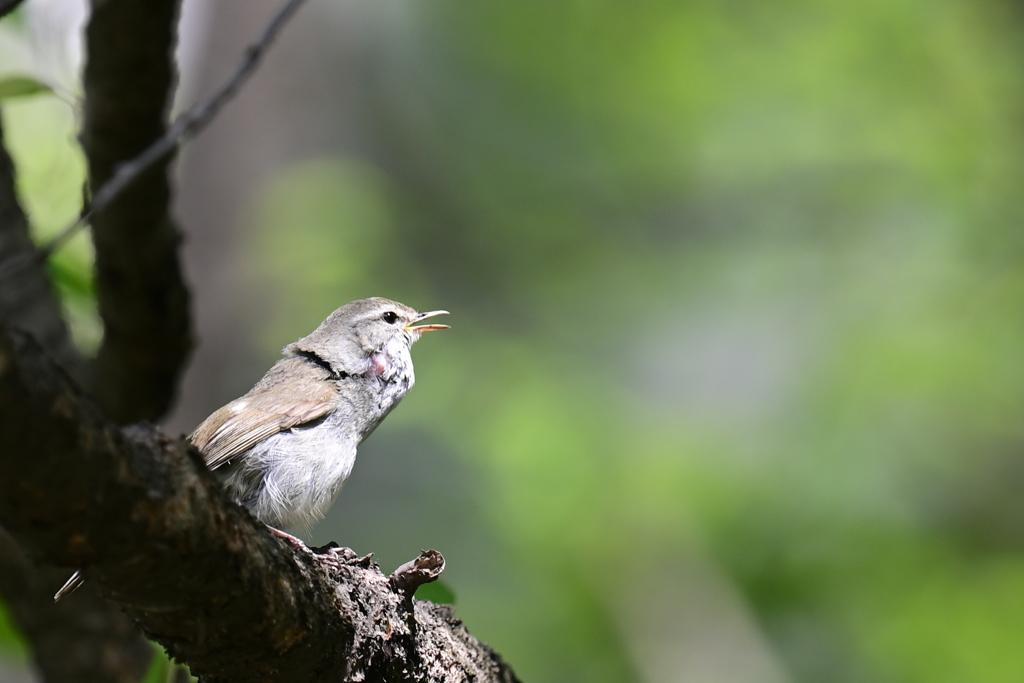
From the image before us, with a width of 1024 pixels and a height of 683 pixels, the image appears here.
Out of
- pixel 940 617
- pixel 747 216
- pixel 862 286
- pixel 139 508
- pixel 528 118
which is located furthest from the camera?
pixel 528 118

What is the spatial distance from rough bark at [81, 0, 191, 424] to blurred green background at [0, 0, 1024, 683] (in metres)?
0.78

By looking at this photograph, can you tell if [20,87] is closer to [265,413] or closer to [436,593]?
[265,413]

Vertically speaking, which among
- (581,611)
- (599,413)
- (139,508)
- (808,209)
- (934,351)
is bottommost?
(139,508)

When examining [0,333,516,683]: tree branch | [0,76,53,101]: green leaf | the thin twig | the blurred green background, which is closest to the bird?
[0,333,516,683]: tree branch

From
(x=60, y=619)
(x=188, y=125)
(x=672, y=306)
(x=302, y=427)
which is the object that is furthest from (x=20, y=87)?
(x=672, y=306)

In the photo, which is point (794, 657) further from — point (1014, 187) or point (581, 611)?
point (1014, 187)

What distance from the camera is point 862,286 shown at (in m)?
8.63

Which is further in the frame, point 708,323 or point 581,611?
point 708,323

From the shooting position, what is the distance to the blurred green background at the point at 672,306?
7.32 m

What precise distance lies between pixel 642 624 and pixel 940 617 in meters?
2.22

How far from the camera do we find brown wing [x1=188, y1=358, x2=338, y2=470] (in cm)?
384

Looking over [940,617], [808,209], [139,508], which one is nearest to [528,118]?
[808,209]

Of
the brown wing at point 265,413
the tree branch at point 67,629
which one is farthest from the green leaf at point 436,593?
the tree branch at point 67,629

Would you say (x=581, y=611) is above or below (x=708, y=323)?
below
